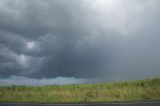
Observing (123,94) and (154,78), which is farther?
(154,78)

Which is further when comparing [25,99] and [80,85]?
[80,85]

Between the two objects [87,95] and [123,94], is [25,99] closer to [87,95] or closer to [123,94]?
[87,95]

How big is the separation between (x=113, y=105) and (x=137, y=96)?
12.4 meters

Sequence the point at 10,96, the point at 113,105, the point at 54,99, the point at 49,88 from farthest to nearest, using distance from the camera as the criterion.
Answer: the point at 49,88
the point at 10,96
the point at 54,99
the point at 113,105

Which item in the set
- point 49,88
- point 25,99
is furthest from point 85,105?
point 49,88

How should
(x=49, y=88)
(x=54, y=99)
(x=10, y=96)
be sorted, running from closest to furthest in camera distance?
(x=54, y=99), (x=10, y=96), (x=49, y=88)

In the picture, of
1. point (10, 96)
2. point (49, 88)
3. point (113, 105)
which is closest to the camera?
point (113, 105)

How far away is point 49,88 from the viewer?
5550 centimetres

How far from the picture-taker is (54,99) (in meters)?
41.6

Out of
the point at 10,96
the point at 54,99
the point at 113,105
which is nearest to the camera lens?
the point at 113,105

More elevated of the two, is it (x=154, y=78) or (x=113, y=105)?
(x=154, y=78)

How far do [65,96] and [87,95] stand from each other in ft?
10.8

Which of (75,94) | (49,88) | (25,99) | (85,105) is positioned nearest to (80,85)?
(49,88)

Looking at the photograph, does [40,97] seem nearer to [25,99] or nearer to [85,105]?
[25,99]
